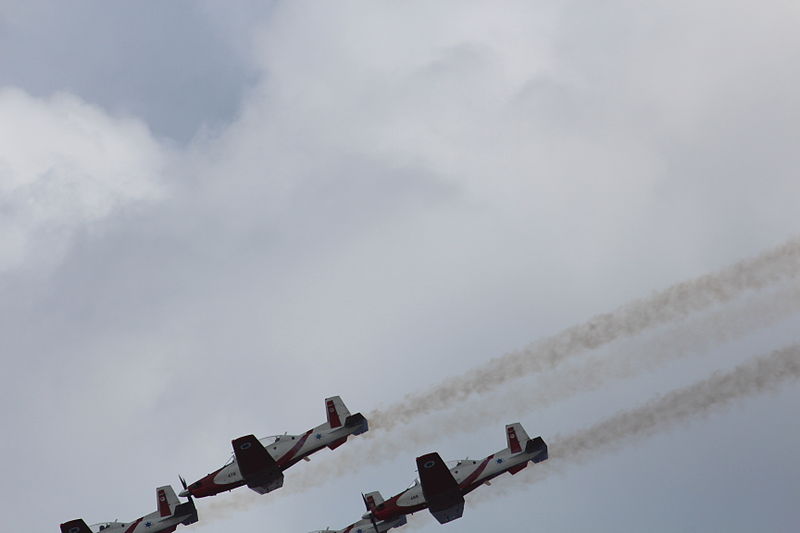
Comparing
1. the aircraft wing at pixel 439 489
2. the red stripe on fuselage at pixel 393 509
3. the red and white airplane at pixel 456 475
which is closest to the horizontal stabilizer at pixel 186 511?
the red stripe on fuselage at pixel 393 509

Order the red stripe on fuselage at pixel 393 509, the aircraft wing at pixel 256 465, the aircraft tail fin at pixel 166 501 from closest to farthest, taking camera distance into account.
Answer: the red stripe on fuselage at pixel 393 509
the aircraft wing at pixel 256 465
the aircraft tail fin at pixel 166 501

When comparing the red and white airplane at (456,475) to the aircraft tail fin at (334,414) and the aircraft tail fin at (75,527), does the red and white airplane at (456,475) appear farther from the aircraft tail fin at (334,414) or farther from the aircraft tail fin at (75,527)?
the aircraft tail fin at (75,527)

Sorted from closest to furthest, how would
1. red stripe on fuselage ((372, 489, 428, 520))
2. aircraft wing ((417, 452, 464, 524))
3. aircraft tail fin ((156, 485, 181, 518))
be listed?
aircraft wing ((417, 452, 464, 524)) → red stripe on fuselage ((372, 489, 428, 520)) → aircraft tail fin ((156, 485, 181, 518))

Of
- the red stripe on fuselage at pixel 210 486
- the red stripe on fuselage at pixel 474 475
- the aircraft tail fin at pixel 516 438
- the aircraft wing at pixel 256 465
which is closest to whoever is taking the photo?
the red stripe on fuselage at pixel 474 475

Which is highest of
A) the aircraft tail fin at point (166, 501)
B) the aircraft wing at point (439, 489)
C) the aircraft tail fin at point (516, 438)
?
the aircraft tail fin at point (166, 501)

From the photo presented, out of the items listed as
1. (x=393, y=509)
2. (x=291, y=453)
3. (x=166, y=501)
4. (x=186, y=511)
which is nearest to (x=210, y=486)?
(x=186, y=511)

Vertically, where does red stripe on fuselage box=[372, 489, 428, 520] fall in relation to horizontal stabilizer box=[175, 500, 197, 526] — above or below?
below

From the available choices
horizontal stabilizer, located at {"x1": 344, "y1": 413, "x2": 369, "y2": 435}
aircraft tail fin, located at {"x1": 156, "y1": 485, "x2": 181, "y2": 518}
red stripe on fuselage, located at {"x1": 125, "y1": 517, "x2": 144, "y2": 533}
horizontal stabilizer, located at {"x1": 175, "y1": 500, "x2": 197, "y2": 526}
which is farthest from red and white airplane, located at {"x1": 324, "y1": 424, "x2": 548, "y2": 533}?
red stripe on fuselage, located at {"x1": 125, "y1": 517, "x2": 144, "y2": 533}

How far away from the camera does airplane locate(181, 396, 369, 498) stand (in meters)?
95.6

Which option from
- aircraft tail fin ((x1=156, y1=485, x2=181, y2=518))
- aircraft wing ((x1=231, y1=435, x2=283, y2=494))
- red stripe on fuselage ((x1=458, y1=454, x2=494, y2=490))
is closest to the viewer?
red stripe on fuselage ((x1=458, y1=454, x2=494, y2=490))

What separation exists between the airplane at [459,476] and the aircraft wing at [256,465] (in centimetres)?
761

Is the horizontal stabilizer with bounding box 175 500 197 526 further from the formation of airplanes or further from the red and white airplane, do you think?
the red and white airplane

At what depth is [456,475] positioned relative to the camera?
9238 centimetres

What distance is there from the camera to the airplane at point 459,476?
91438 millimetres
